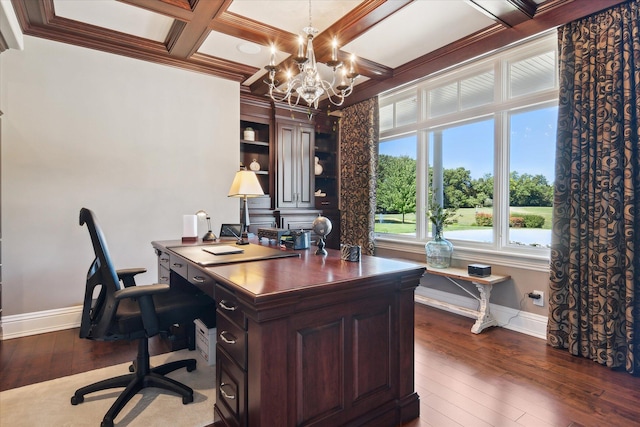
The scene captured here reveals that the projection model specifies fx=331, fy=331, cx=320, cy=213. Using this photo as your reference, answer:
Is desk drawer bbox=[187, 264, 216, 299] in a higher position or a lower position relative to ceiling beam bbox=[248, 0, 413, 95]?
lower

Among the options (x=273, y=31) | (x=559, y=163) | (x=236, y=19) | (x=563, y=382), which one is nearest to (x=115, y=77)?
(x=236, y=19)

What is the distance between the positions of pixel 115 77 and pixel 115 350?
2.64 meters

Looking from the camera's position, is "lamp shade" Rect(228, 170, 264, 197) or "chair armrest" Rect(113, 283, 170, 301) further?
"lamp shade" Rect(228, 170, 264, 197)

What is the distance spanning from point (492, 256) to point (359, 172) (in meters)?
2.08

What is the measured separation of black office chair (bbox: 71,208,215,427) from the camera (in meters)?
1.71

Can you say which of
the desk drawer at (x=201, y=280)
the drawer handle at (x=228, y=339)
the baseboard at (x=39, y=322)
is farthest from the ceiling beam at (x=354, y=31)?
the baseboard at (x=39, y=322)

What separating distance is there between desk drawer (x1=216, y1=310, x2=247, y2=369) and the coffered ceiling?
2395 millimetres

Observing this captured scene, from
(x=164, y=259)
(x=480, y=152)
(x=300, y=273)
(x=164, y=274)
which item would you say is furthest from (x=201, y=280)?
(x=480, y=152)

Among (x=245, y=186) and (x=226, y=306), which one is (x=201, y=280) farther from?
(x=245, y=186)

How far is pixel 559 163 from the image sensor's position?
8.86 feet

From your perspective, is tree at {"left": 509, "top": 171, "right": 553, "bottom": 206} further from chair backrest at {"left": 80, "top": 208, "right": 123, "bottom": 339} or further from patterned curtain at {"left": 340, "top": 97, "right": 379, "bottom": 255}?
chair backrest at {"left": 80, "top": 208, "right": 123, "bottom": 339}

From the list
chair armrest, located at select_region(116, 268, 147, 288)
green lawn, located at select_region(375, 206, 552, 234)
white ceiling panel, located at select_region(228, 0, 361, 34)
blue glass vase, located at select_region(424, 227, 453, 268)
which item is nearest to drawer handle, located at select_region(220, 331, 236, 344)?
chair armrest, located at select_region(116, 268, 147, 288)

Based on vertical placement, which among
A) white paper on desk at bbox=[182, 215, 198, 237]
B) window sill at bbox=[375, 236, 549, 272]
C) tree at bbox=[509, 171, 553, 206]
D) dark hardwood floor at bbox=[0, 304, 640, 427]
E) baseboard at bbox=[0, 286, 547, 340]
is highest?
tree at bbox=[509, 171, 553, 206]

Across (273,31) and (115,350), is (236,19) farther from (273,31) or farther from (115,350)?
(115,350)
